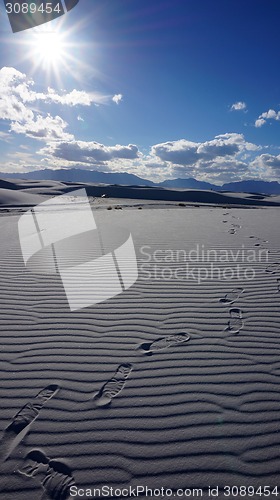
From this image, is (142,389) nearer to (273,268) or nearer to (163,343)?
(163,343)

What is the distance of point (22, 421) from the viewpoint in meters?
2.43

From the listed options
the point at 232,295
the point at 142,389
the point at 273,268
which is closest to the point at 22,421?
the point at 142,389

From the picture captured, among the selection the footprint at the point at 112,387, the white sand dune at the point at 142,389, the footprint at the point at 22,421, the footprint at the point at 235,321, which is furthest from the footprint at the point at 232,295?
the footprint at the point at 22,421

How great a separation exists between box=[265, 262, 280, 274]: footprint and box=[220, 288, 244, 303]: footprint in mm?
1248

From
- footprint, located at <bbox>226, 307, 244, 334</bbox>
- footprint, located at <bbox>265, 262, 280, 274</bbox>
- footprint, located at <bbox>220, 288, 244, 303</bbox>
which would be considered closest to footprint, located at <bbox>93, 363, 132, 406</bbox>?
footprint, located at <bbox>226, 307, 244, 334</bbox>

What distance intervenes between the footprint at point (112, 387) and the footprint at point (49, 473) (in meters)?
0.56

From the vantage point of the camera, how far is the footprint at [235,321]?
3733mm

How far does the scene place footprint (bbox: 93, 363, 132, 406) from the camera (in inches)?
104

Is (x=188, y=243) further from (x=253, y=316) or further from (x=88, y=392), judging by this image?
(x=88, y=392)

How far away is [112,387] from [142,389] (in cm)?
27

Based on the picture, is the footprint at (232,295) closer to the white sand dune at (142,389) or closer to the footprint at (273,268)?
the white sand dune at (142,389)

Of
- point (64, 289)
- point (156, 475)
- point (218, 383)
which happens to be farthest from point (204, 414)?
point (64, 289)

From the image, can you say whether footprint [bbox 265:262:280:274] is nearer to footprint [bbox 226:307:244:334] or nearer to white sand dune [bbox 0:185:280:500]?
white sand dune [bbox 0:185:280:500]

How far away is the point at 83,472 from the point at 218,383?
1.35m
